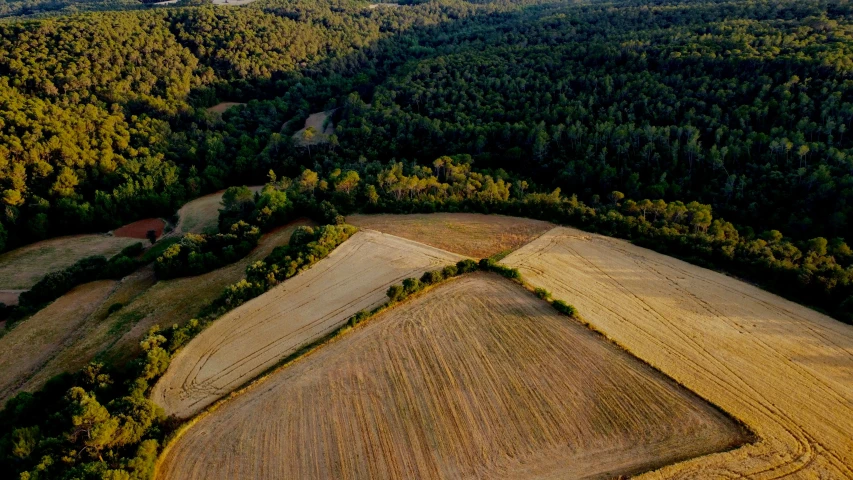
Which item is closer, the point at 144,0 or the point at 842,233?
the point at 842,233

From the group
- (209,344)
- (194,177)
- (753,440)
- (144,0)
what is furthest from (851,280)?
(144,0)

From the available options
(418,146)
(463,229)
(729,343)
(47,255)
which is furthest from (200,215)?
(729,343)

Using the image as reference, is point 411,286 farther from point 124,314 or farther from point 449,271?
point 124,314

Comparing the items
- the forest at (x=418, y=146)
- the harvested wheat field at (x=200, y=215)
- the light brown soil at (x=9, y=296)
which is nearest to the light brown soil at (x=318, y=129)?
the forest at (x=418, y=146)

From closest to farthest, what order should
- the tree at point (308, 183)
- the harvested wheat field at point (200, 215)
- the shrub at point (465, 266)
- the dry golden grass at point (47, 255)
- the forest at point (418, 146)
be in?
the forest at point (418, 146) < the shrub at point (465, 266) < the dry golden grass at point (47, 255) < the tree at point (308, 183) < the harvested wheat field at point (200, 215)

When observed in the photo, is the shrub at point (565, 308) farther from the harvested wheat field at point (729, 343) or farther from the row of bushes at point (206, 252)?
the row of bushes at point (206, 252)

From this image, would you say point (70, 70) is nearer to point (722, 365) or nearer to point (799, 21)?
point (722, 365)

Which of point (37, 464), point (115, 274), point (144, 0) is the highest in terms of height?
point (144, 0)

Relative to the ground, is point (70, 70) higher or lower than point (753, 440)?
higher
